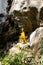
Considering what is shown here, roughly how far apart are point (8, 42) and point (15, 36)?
70 cm

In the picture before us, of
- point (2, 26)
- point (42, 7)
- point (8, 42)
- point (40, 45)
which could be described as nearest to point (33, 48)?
point (40, 45)

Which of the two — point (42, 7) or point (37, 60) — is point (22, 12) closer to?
point (42, 7)

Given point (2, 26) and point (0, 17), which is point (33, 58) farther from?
point (0, 17)

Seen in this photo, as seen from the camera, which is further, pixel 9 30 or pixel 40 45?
pixel 9 30

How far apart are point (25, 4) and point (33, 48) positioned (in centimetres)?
422

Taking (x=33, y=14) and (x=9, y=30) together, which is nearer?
(x=33, y=14)

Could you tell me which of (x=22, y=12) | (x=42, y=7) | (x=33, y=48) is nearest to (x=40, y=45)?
(x=33, y=48)

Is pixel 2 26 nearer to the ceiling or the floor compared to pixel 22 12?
nearer to the floor

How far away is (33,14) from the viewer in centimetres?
1111

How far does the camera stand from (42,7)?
10234 millimetres

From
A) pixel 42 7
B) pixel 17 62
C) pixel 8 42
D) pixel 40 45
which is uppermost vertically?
pixel 42 7

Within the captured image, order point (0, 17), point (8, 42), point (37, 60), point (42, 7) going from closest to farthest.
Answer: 1. point (37, 60)
2. point (42, 7)
3. point (8, 42)
4. point (0, 17)

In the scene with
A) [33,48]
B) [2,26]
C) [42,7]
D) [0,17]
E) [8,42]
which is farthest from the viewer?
[0,17]

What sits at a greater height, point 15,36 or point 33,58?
point 33,58
